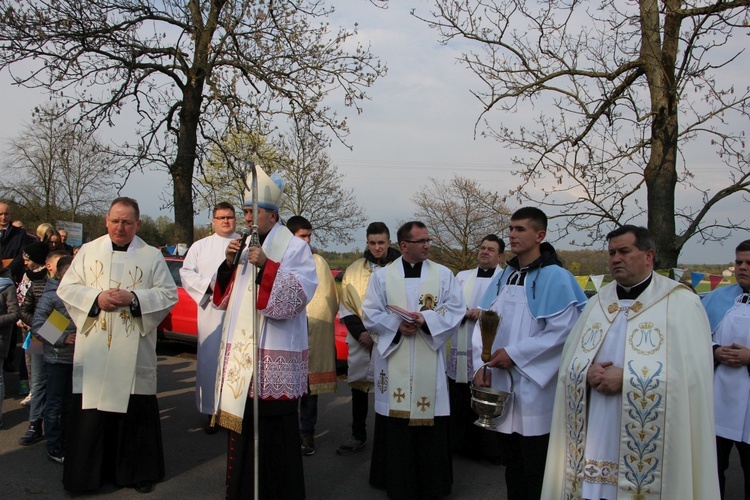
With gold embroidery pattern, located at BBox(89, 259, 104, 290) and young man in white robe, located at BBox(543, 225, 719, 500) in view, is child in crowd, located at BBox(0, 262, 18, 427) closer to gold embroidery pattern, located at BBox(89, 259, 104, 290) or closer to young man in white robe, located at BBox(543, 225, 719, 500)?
gold embroidery pattern, located at BBox(89, 259, 104, 290)

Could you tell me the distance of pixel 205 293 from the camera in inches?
211

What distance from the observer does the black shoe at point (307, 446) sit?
19.1ft

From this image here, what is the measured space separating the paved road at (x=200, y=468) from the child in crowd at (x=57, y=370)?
203 mm

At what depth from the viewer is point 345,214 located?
87.9 feet

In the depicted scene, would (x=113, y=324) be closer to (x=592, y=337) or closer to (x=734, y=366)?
(x=592, y=337)

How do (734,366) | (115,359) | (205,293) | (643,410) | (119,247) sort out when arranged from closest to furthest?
(643,410), (734,366), (115,359), (119,247), (205,293)

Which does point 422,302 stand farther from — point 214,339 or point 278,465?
point 214,339

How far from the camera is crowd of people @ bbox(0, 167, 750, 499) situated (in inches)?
127

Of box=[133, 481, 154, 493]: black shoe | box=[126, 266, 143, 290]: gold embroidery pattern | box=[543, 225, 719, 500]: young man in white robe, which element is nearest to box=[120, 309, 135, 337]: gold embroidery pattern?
box=[126, 266, 143, 290]: gold embroidery pattern

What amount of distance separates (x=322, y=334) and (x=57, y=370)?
2399 mm

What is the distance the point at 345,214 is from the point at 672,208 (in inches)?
738

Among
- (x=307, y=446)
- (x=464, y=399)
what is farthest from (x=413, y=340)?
(x=307, y=446)

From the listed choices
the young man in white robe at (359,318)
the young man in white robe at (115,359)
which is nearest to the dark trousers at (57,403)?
the young man in white robe at (115,359)

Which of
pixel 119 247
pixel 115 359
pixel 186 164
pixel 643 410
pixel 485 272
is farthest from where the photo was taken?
pixel 186 164
